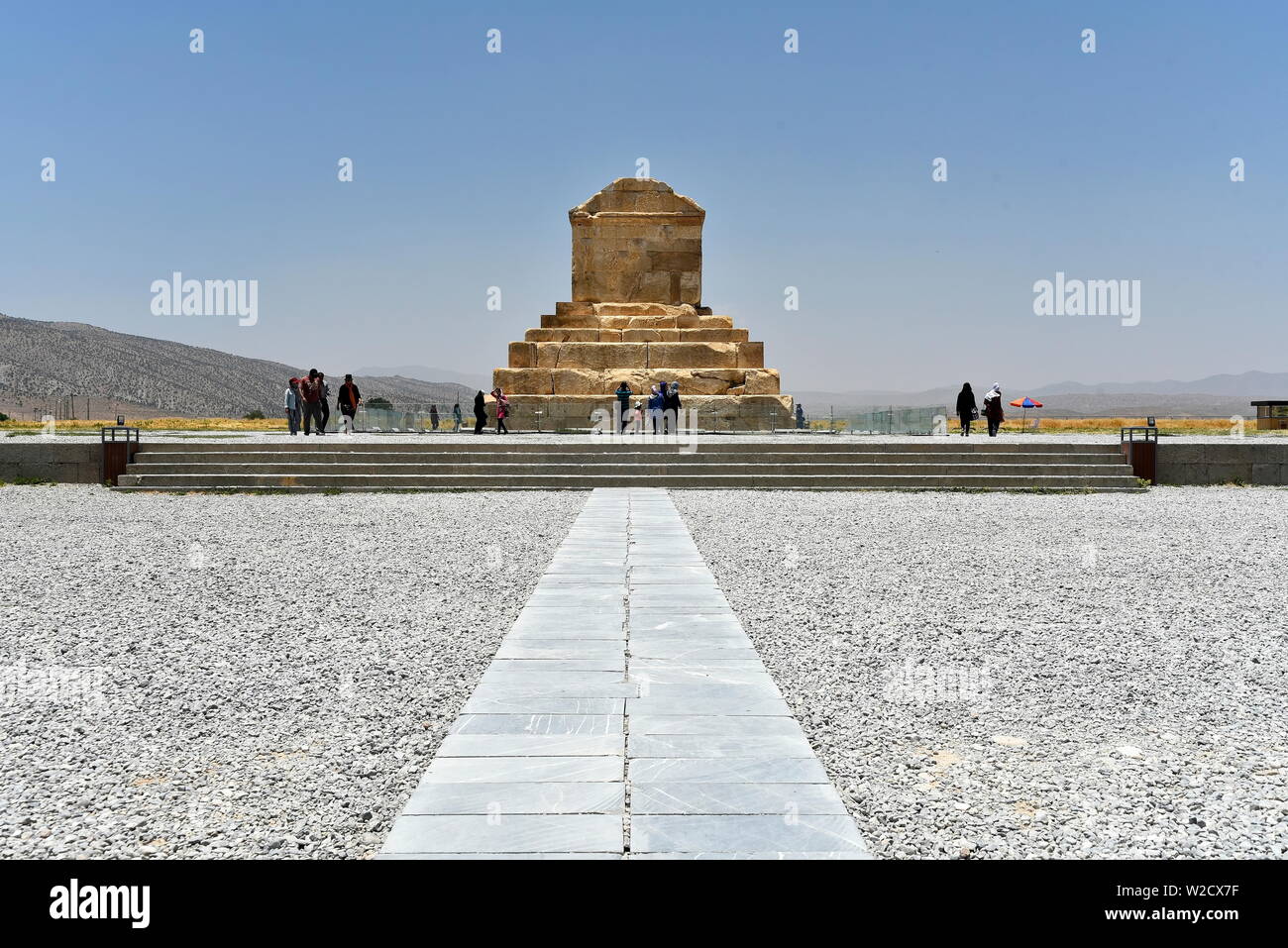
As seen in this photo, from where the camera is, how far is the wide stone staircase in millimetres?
17609

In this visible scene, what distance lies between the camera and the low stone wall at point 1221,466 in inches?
750

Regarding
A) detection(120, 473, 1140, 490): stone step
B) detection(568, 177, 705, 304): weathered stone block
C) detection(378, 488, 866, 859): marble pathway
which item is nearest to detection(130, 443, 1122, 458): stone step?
detection(120, 473, 1140, 490): stone step

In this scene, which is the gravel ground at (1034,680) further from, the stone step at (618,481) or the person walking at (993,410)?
the person walking at (993,410)

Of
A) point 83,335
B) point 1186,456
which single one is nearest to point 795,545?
point 1186,456

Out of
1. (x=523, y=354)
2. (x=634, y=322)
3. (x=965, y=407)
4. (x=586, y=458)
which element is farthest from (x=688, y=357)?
(x=586, y=458)

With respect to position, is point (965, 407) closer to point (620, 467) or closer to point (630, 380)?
point (630, 380)

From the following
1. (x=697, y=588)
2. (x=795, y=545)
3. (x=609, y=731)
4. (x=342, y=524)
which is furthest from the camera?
(x=342, y=524)

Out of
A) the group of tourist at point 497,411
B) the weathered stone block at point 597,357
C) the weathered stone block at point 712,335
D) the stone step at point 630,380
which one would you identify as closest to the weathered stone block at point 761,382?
the stone step at point 630,380

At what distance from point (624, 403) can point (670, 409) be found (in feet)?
8.20

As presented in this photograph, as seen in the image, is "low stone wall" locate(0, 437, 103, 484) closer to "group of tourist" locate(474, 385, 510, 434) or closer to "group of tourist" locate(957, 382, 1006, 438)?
"group of tourist" locate(474, 385, 510, 434)

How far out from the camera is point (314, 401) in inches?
976
